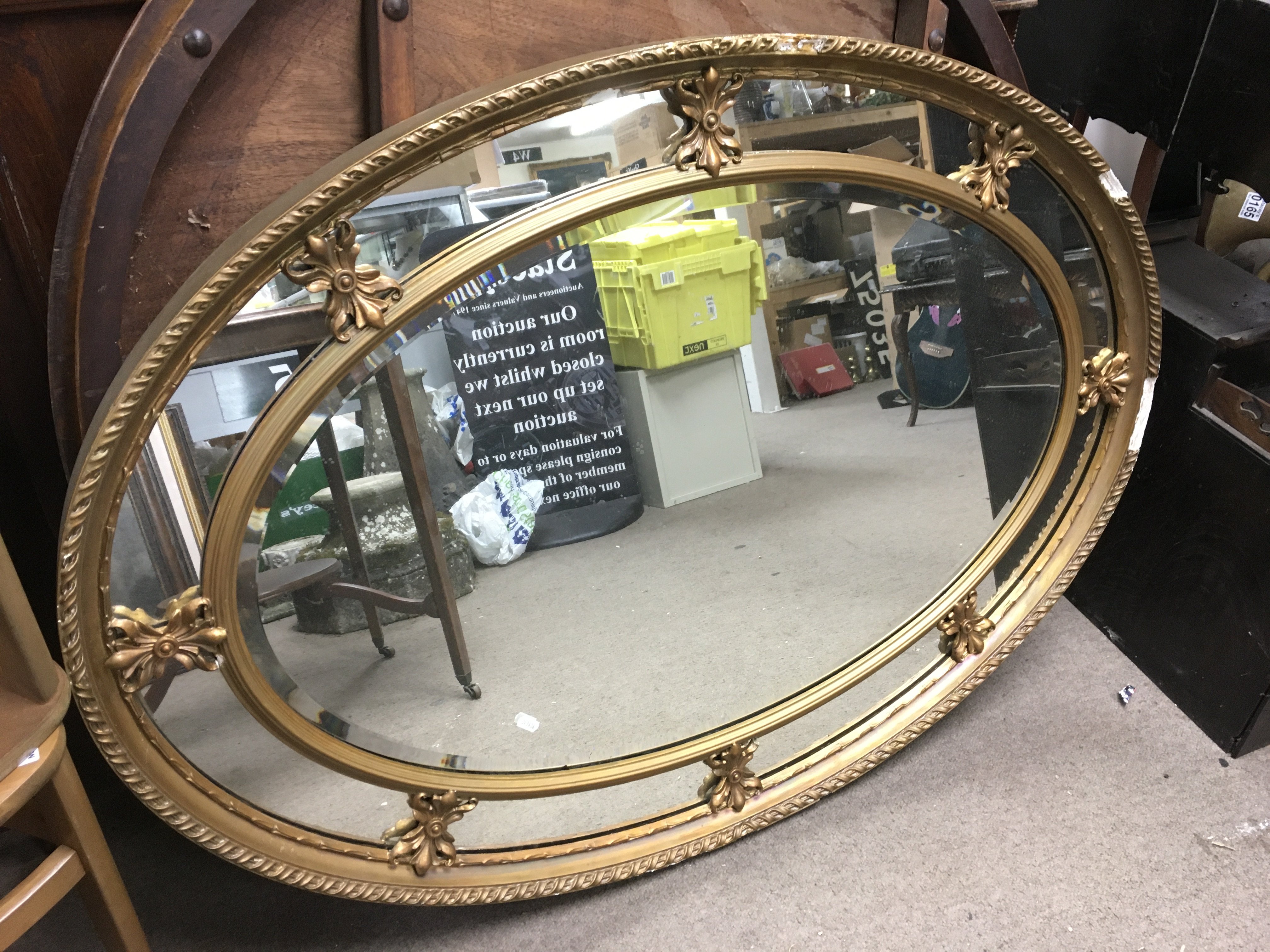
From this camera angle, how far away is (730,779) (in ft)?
3.64

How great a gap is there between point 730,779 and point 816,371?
0.52m

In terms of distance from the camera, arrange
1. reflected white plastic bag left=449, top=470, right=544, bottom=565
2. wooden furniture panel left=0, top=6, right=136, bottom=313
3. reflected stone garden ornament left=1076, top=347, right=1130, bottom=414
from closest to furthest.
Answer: wooden furniture panel left=0, top=6, right=136, bottom=313 → reflected white plastic bag left=449, top=470, right=544, bottom=565 → reflected stone garden ornament left=1076, top=347, right=1130, bottom=414

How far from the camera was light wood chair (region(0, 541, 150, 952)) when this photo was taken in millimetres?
670

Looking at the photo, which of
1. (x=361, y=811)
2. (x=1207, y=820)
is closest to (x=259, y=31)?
(x=361, y=811)

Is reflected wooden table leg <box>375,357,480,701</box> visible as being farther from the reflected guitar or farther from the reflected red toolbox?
the reflected guitar

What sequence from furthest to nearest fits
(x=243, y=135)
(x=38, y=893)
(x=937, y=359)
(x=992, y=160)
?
(x=937, y=359), (x=992, y=160), (x=243, y=135), (x=38, y=893)

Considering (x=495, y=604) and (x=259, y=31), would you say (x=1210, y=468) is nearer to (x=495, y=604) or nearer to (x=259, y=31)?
(x=495, y=604)

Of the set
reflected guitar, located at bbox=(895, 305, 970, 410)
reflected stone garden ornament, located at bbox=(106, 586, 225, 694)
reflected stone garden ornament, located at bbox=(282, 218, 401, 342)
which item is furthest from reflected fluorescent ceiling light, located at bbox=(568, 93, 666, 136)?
reflected stone garden ornament, located at bbox=(106, 586, 225, 694)

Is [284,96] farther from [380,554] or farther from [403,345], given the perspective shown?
[380,554]

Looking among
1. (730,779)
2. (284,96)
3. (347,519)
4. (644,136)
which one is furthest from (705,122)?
(730,779)

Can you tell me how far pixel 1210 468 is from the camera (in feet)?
4.00

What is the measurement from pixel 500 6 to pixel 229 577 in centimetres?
61

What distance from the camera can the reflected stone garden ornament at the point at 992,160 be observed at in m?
0.94

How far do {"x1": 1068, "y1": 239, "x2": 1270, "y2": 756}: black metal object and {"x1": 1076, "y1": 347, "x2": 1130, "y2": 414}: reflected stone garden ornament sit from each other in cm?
17
